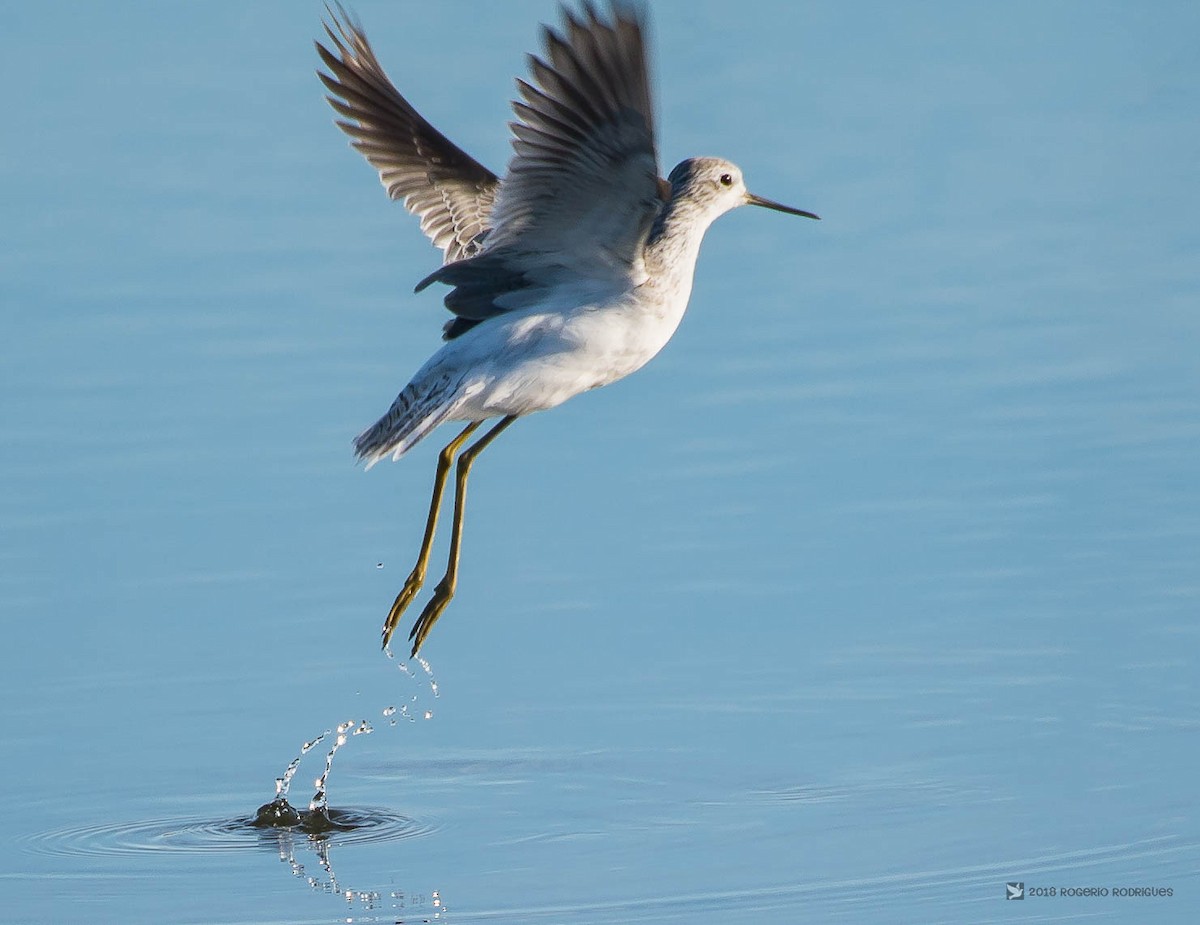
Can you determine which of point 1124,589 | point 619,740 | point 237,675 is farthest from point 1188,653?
point 237,675

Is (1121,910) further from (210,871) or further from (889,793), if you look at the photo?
(210,871)

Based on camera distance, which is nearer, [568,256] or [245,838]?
[245,838]

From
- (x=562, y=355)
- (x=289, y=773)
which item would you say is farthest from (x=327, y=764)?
(x=562, y=355)

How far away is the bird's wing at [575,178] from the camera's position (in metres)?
7.41

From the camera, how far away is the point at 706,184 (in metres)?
8.30

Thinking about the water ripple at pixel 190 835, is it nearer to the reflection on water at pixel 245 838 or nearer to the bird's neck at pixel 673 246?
the reflection on water at pixel 245 838

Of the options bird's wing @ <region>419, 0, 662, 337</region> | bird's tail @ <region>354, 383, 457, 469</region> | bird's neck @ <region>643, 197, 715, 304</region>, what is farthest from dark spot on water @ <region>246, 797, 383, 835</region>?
bird's neck @ <region>643, 197, 715, 304</region>

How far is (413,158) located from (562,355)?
2029 millimetres

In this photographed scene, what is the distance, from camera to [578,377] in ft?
26.6

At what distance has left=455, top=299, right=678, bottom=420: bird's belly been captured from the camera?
803 centimetres

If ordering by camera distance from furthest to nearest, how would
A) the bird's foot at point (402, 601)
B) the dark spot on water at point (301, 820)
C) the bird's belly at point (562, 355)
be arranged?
1. the bird's foot at point (402, 601)
2. the bird's belly at point (562, 355)
3. the dark spot on water at point (301, 820)

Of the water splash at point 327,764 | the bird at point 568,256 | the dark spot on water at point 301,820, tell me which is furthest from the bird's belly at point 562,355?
the dark spot on water at point 301,820

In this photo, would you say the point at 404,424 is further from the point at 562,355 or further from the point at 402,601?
the point at 402,601

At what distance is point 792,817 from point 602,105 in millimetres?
2334
